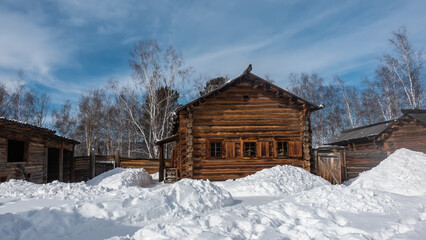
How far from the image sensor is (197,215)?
701 cm

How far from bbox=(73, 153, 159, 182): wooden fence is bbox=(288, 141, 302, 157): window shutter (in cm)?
1279

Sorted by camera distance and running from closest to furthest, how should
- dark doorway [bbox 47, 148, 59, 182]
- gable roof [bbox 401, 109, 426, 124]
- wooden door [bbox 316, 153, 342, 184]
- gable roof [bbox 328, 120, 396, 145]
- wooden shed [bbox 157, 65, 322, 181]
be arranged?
wooden door [bbox 316, 153, 342, 184], wooden shed [bbox 157, 65, 322, 181], gable roof [bbox 401, 109, 426, 124], dark doorway [bbox 47, 148, 59, 182], gable roof [bbox 328, 120, 396, 145]

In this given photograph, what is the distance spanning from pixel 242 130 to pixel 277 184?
192 inches

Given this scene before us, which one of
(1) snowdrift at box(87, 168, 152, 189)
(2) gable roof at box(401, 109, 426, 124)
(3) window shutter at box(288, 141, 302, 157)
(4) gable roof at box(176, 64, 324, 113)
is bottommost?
(1) snowdrift at box(87, 168, 152, 189)

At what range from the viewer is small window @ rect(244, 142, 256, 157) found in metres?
15.8

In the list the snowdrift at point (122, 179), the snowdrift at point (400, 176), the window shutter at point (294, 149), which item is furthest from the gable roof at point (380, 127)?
the snowdrift at point (122, 179)

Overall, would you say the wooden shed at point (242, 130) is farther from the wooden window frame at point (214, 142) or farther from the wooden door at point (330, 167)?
the wooden door at point (330, 167)

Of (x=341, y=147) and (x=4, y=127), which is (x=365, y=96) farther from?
(x=4, y=127)

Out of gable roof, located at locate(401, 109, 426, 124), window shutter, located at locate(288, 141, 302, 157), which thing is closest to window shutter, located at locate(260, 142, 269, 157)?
window shutter, located at locate(288, 141, 302, 157)

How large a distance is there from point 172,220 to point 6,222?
343cm

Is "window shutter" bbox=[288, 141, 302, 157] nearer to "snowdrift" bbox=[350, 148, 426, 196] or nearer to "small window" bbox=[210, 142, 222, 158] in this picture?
"snowdrift" bbox=[350, 148, 426, 196]

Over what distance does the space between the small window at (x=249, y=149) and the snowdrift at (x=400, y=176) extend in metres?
5.68

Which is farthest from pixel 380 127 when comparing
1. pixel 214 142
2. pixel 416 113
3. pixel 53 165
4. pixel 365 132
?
pixel 53 165

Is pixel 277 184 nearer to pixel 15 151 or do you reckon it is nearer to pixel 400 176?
pixel 400 176
